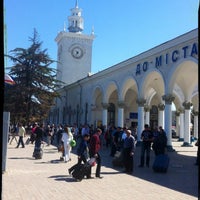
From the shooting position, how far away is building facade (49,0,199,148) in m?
21.4

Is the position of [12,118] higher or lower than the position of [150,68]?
lower

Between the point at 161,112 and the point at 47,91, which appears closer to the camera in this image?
the point at 161,112

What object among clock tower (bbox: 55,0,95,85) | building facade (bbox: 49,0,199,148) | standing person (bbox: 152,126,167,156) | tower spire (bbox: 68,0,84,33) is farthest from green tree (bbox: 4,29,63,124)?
standing person (bbox: 152,126,167,156)

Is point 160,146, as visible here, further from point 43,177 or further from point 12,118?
point 12,118

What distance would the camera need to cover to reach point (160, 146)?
44.1ft

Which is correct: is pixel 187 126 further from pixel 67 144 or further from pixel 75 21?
pixel 75 21

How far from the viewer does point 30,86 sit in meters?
38.2

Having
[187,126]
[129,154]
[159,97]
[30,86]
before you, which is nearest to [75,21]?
[30,86]

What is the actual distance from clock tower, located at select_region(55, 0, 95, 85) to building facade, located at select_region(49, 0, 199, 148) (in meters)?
5.31

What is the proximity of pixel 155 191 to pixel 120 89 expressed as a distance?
21.4m

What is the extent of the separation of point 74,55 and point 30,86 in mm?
19288

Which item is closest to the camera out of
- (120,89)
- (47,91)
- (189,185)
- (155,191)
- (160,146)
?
(155,191)

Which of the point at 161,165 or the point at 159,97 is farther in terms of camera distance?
the point at 159,97

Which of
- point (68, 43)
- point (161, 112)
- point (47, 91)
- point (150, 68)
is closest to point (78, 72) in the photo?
point (68, 43)
